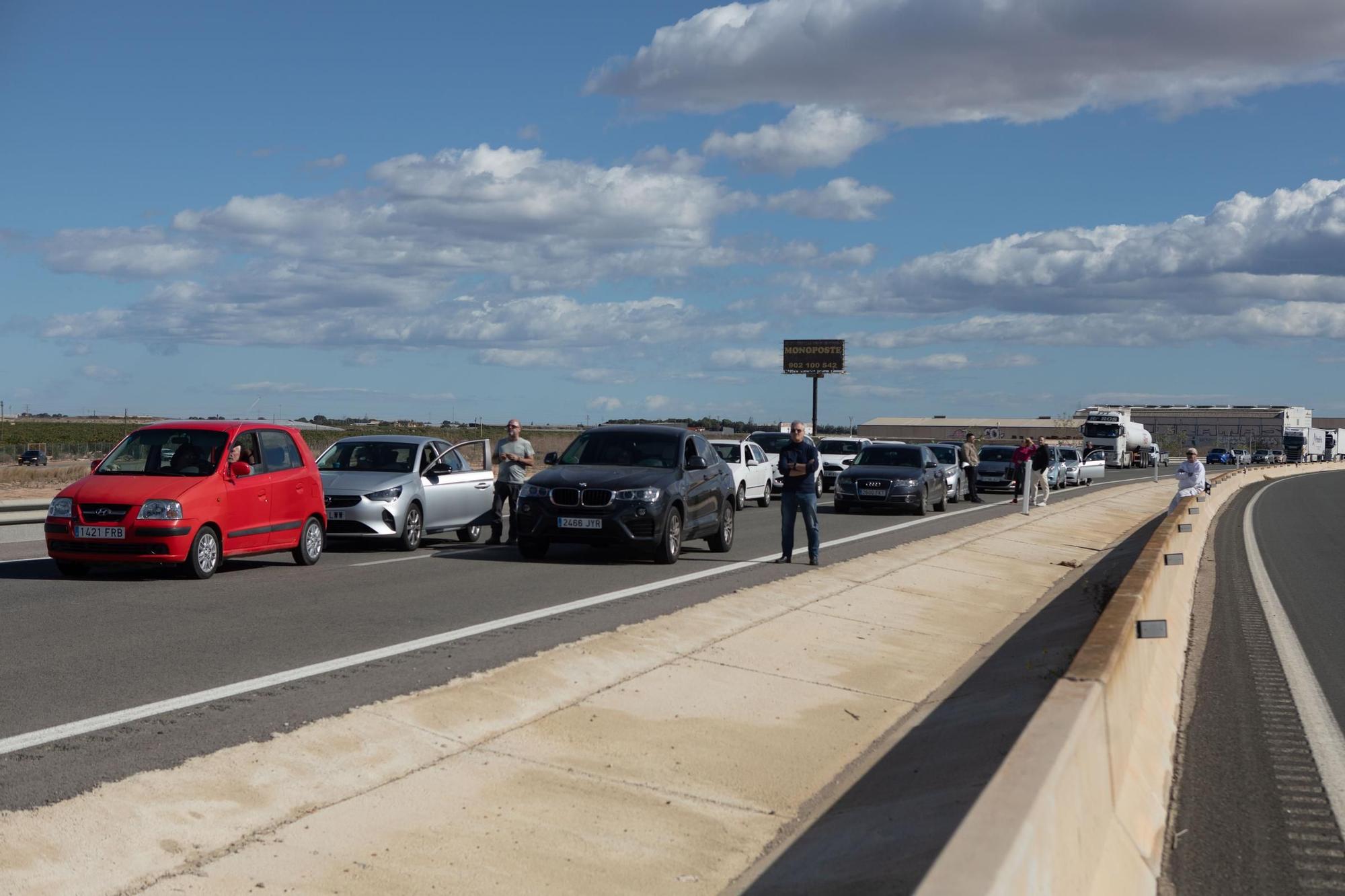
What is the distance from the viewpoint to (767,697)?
8820mm

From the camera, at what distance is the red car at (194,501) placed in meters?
13.4

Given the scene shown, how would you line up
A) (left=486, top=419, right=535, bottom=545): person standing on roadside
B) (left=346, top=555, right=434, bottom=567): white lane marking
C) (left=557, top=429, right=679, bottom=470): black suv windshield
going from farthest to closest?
(left=486, top=419, right=535, bottom=545): person standing on roadside → (left=557, top=429, right=679, bottom=470): black suv windshield → (left=346, top=555, right=434, bottom=567): white lane marking

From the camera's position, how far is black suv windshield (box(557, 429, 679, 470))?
17375 mm

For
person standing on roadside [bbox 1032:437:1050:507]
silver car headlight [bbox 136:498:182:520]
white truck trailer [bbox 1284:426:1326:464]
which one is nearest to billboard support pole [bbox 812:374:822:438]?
white truck trailer [bbox 1284:426:1326:464]

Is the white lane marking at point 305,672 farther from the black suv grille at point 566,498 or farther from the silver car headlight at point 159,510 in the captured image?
the silver car headlight at point 159,510

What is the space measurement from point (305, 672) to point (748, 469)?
23.0m

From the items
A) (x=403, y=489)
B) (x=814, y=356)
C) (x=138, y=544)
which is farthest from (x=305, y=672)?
(x=814, y=356)

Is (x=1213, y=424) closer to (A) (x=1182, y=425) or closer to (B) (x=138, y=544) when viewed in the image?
(A) (x=1182, y=425)

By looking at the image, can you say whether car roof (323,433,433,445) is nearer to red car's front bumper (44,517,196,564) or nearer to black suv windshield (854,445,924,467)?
red car's front bumper (44,517,196,564)

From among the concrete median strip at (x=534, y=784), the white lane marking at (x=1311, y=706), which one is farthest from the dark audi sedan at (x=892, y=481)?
the concrete median strip at (x=534, y=784)

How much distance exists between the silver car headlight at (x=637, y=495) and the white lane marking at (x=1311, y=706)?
6.67 meters

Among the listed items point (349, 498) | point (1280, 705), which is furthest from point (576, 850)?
point (349, 498)

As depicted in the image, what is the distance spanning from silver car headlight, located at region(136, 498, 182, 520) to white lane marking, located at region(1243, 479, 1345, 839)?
9899 mm

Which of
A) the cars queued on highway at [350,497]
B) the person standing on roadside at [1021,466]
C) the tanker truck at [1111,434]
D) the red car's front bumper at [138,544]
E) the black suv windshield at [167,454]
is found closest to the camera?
the red car's front bumper at [138,544]
